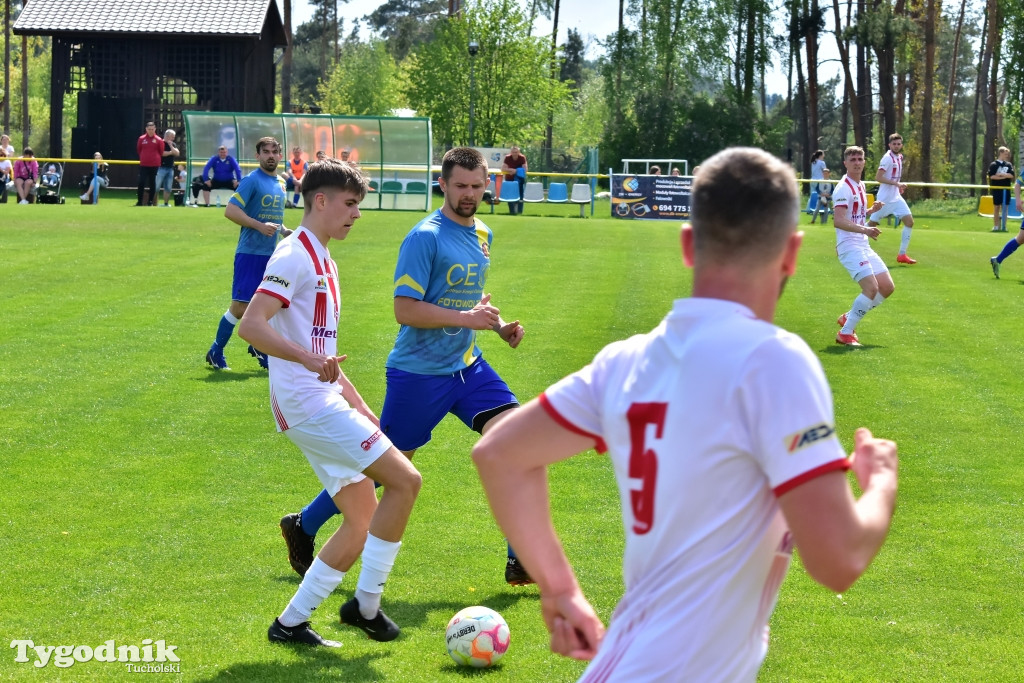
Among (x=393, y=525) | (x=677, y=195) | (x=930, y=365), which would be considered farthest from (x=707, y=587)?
(x=677, y=195)

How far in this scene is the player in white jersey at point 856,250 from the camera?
46.5 feet

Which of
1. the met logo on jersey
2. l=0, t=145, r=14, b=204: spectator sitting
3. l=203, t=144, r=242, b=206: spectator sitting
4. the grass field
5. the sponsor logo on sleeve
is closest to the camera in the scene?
the met logo on jersey

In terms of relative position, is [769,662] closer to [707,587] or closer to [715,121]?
[707,587]

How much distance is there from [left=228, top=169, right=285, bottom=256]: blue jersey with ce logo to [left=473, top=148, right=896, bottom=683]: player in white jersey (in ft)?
32.8

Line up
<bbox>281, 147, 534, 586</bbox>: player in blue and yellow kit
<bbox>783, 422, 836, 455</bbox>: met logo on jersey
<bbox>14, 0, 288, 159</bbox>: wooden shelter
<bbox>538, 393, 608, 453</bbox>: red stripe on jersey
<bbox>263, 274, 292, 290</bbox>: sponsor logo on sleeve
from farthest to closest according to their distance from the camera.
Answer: <bbox>14, 0, 288, 159</bbox>: wooden shelter
<bbox>281, 147, 534, 586</bbox>: player in blue and yellow kit
<bbox>263, 274, 292, 290</bbox>: sponsor logo on sleeve
<bbox>538, 393, 608, 453</bbox>: red stripe on jersey
<bbox>783, 422, 836, 455</bbox>: met logo on jersey

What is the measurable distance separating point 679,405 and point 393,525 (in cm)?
325

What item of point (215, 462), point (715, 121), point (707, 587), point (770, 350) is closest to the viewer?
point (770, 350)

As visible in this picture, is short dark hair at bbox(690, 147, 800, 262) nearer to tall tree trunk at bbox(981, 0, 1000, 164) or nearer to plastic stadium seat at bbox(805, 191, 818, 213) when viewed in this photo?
plastic stadium seat at bbox(805, 191, 818, 213)

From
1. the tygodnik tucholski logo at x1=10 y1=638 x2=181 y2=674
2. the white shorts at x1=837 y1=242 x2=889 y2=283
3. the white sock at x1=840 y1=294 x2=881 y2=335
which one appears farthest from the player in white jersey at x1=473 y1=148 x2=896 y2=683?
the white shorts at x1=837 y1=242 x2=889 y2=283

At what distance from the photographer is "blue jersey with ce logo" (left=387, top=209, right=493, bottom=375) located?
6.12m

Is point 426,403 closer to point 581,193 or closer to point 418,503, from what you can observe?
point 418,503

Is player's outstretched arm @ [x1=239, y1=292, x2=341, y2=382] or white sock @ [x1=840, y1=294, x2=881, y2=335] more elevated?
player's outstretched arm @ [x1=239, y1=292, x2=341, y2=382]

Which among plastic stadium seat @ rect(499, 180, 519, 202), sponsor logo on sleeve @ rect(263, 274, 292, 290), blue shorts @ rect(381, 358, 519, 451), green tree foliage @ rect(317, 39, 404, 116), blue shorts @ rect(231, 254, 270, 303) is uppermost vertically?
green tree foliage @ rect(317, 39, 404, 116)

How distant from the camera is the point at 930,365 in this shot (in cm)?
1309
